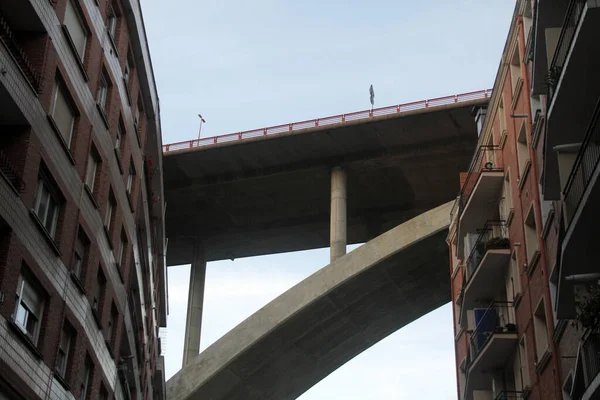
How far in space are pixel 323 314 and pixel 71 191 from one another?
25386mm

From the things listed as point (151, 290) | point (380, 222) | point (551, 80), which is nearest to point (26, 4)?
point (551, 80)

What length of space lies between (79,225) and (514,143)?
11445mm

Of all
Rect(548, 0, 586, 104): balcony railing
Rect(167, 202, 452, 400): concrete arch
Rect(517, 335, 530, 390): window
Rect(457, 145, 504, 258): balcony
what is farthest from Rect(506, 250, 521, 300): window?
Rect(167, 202, 452, 400): concrete arch

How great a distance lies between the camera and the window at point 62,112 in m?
18.9

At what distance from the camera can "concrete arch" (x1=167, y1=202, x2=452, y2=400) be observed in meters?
41.8

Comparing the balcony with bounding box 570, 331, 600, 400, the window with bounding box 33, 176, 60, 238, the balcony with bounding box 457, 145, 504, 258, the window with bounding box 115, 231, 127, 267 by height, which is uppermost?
the balcony with bounding box 457, 145, 504, 258

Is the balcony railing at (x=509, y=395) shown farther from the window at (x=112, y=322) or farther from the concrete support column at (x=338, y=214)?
the concrete support column at (x=338, y=214)

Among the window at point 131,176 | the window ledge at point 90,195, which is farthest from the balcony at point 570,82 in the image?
the window at point 131,176

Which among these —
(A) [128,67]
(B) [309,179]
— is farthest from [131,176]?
(B) [309,179]

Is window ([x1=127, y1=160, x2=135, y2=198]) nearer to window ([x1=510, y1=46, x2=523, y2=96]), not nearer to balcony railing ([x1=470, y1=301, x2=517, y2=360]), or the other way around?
balcony railing ([x1=470, y1=301, x2=517, y2=360])

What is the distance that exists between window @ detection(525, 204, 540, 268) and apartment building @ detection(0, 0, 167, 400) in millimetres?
10077

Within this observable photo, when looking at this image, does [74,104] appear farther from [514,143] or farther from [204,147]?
[204,147]

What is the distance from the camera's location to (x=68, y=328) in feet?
65.2

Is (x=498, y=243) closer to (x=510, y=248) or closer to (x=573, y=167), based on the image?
(x=510, y=248)
